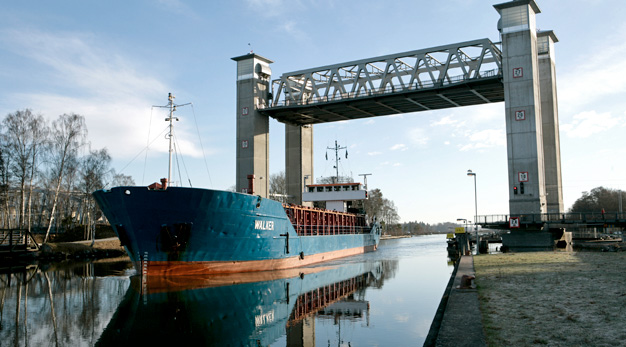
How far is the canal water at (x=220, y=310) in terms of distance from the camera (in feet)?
29.5

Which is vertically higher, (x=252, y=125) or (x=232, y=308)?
(x=252, y=125)

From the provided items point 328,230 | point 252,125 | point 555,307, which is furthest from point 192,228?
point 252,125

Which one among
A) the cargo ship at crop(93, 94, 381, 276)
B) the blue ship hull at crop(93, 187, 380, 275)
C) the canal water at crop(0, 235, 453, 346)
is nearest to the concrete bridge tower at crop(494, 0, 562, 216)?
the canal water at crop(0, 235, 453, 346)

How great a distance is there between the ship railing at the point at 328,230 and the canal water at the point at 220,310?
664 centimetres

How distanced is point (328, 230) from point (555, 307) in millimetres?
21611

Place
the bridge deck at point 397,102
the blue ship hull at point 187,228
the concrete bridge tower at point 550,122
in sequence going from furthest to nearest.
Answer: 1. the concrete bridge tower at point 550,122
2. the bridge deck at point 397,102
3. the blue ship hull at point 187,228

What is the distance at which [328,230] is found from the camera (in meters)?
30.1

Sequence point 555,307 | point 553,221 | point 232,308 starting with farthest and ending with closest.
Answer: point 553,221
point 232,308
point 555,307

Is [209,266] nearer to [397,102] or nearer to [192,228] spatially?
[192,228]

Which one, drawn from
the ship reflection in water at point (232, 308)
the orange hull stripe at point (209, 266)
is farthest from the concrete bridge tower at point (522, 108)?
the orange hull stripe at point (209, 266)

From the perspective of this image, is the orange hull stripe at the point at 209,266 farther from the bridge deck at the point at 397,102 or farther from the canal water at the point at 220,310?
the bridge deck at the point at 397,102

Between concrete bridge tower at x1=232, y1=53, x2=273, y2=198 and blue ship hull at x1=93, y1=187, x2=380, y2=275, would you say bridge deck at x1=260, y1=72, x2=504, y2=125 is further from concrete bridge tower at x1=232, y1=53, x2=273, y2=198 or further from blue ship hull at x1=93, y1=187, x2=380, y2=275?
blue ship hull at x1=93, y1=187, x2=380, y2=275

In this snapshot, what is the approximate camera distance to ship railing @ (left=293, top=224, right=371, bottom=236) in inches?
1023

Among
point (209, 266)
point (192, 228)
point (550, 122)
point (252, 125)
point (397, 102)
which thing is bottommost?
point (209, 266)
